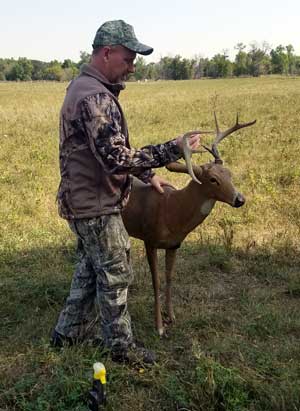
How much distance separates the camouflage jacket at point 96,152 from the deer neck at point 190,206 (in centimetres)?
66

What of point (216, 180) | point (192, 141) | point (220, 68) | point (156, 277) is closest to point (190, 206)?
point (216, 180)

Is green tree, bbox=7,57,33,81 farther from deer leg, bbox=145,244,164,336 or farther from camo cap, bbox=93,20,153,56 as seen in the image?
camo cap, bbox=93,20,153,56

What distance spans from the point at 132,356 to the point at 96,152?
1.57m

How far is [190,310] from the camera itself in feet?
16.5

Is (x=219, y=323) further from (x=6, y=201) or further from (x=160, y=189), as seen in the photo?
(x=6, y=201)

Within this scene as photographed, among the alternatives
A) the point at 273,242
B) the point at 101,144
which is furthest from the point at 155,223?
the point at 273,242

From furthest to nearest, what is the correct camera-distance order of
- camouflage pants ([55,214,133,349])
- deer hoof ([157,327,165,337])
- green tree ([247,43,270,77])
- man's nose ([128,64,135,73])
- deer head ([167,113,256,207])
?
green tree ([247,43,270,77])
deer hoof ([157,327,165,337])
deer head ([167,113,256,207])
camouflage pants ([55,214,133,349])
man's nose ([128,64,135,73])

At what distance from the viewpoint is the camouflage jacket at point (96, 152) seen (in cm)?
339

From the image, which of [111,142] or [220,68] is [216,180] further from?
[220,68]

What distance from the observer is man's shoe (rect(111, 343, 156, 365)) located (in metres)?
3.98

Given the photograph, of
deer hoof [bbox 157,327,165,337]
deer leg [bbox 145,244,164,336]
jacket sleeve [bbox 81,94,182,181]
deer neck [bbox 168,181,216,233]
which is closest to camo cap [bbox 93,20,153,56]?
jacket sleeve [bbox 81,94,182,181]

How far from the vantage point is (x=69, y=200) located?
3691 millimetres

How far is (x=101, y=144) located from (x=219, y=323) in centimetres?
213

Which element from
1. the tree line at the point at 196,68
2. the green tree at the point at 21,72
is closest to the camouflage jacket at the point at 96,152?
the tree line at the point at 196,68
